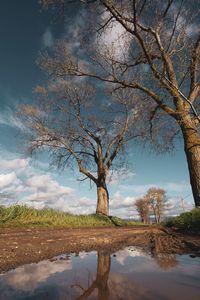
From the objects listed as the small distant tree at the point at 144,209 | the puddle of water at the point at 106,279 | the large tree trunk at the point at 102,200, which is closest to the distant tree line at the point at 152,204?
the small distant tree at the point at 144,209

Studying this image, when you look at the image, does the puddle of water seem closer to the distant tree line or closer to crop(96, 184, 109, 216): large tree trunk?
crop(96, 184, 109, 216): large tree trunk

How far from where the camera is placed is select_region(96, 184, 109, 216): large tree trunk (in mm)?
19578

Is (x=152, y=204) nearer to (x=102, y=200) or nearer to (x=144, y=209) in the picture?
(x=144, y=209)

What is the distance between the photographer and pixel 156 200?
65.9m

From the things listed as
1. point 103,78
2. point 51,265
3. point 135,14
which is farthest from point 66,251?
point 103,78

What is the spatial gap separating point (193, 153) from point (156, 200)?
58043 mm

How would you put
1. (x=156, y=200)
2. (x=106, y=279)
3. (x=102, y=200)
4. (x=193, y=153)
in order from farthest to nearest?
(x=156, y=200)
(x=102, y=200)
(x=193, y=153)
(x=106, y=279)

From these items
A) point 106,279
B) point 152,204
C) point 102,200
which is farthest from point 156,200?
point 106,279

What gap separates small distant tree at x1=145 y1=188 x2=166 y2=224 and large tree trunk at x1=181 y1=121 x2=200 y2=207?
56.8 meters

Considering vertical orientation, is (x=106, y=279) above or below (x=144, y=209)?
below

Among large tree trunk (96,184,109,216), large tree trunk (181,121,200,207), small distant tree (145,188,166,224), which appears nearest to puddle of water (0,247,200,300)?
large tree trunk (181,121,200,207)

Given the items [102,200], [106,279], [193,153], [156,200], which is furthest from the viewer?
[156,200]

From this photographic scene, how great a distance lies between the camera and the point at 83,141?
2048 centimetres

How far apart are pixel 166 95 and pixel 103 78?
3.61 m
